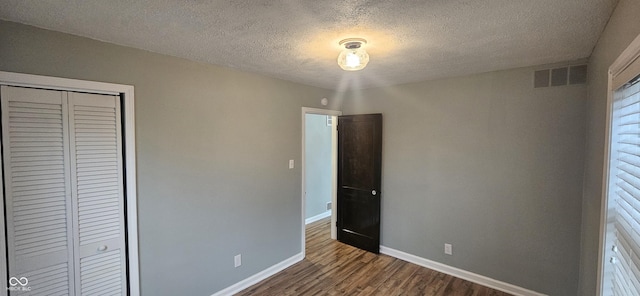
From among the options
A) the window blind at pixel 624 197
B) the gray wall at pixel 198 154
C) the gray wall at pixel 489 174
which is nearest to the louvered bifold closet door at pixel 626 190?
the window blind at pixel 624 197

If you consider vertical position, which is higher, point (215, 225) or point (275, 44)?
point (275, 44)

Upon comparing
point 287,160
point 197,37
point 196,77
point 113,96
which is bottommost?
point 287,160

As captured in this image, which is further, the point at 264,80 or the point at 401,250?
the point at 401,250

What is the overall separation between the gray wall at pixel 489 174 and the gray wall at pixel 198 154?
142cm

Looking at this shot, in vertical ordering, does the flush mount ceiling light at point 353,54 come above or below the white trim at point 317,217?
above

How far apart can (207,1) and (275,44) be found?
67 centimetres

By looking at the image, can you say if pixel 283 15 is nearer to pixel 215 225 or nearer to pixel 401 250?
pixel 215 225

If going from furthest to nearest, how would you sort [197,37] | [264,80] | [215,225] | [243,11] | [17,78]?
[264,80] → [215,225] → [197,37] → [17,78] → [243,11]

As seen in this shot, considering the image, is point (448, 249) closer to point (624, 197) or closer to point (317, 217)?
point (624, 197)

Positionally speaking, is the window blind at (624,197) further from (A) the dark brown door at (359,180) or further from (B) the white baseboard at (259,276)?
(B) the white baseboard at (259,276)

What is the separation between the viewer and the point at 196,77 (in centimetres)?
242

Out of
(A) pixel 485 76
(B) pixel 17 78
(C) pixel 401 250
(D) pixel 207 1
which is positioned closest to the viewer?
(D) pixel 207 1

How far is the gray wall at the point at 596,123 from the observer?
50.0 inches

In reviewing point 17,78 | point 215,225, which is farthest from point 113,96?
point 215,225
